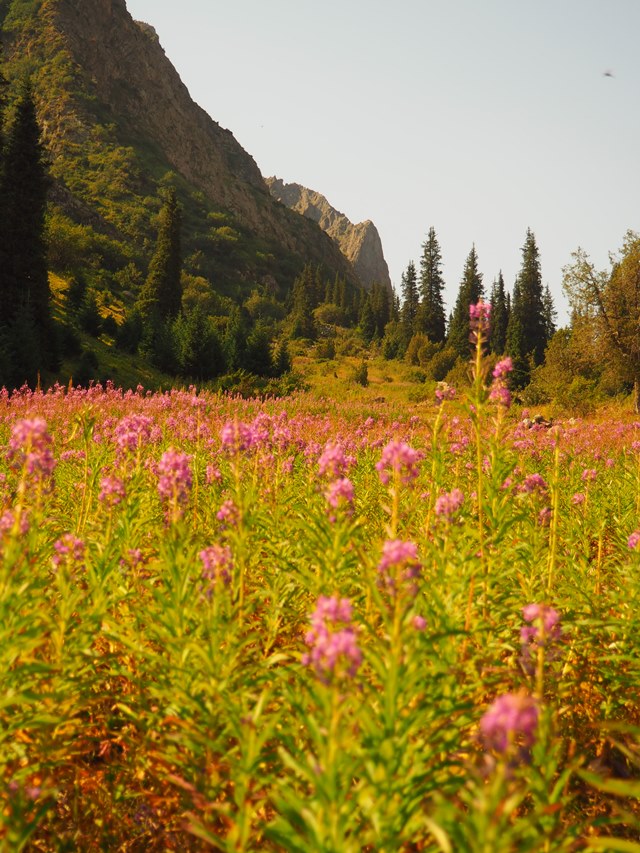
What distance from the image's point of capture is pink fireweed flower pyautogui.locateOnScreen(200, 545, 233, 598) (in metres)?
2.35

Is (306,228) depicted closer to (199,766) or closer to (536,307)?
(536,307)

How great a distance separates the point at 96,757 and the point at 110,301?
44.0 metres

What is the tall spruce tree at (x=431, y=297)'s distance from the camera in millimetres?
78688

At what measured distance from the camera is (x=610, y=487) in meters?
7.01

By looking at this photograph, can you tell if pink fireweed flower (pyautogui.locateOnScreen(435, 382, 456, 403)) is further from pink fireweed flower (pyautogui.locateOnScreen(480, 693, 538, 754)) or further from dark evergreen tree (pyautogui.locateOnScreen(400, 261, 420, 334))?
dark evergreen tree (pyautogui.locateOnScreen(400, 261, 420, 334))

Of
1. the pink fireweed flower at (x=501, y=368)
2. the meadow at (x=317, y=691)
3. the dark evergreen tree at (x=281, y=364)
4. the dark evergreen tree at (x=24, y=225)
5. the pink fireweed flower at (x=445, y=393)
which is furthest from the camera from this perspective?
the dark evergreen tree at (x=281, y=364)

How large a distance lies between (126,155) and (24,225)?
79266 millimetres

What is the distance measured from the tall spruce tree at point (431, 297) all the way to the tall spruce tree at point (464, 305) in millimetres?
3462

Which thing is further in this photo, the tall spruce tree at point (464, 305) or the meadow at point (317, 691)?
the tall spruce tree at point (464, 305)

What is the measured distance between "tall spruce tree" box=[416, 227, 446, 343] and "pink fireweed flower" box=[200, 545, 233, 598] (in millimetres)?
77425

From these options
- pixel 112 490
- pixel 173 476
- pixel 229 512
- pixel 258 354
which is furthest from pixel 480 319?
pixel 258 354

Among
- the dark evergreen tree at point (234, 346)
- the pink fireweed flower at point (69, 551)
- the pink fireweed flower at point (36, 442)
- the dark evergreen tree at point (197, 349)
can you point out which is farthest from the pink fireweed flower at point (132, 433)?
the dark evergreen tree at point (234, 346)

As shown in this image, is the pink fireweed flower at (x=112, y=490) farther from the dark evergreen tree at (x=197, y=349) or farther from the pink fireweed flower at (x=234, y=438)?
the dark evergreen tree at (x=197, y=349)

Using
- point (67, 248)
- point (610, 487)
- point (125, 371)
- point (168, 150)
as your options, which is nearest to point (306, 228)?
point (168, 150)
